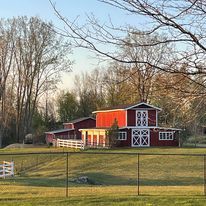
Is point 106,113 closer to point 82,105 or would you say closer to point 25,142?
point 25,142

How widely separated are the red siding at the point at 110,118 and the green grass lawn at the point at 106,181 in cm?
1627

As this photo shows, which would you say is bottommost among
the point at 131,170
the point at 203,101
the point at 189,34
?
the point at 131,170

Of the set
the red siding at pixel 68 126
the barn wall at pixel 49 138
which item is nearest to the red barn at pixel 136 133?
the barn wall at pixel 49 138

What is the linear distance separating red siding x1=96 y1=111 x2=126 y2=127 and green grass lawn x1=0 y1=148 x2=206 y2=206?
1627cm

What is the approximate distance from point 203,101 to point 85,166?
31.9 meters

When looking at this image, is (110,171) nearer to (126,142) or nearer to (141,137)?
(126,142)

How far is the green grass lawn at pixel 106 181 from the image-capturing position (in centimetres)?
1362

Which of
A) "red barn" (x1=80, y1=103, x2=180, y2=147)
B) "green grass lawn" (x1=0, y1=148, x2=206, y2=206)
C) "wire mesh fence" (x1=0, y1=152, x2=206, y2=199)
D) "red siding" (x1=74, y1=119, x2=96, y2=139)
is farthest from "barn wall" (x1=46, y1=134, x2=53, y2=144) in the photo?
"green grass lawn" (x1=0, y1=148, x2=206, y2=206)

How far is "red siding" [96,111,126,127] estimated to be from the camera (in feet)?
194

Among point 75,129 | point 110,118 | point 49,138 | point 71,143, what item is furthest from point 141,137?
point 49,138

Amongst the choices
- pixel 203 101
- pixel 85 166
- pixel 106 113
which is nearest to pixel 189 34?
pixel 203 101

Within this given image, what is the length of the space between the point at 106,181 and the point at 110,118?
120 ft

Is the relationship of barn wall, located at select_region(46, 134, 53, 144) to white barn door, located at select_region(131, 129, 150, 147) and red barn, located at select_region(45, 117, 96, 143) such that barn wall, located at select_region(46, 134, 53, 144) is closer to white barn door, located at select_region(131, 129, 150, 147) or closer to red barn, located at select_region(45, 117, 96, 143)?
red barn, located at select_region(45, 117, 96, 143)

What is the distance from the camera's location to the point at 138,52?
21.9 ft
